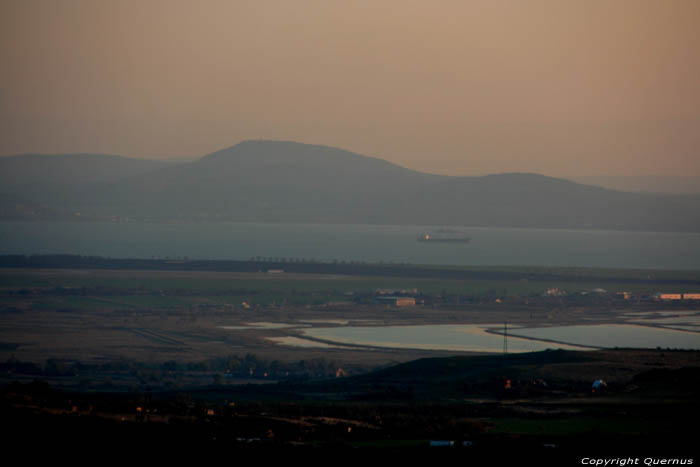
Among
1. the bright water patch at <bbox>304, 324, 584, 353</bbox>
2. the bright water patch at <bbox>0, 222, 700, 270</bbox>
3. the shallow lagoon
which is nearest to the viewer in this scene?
the bright water patch at <bbox>304, 324, 584, 353</bbox>

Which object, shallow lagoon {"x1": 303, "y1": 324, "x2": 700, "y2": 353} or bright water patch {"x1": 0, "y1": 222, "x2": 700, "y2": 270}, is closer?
shallow lagoon {"x1": 303, "y1": 324, "x2": 700, "y2": 353}

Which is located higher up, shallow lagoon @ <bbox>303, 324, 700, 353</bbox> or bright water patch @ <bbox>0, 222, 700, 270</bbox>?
bright water patch @ <bbox>0, 222, 700, 270</bbox>

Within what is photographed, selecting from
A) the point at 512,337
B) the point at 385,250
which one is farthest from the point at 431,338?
the point at 385,250

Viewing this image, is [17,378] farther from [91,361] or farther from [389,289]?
[389,289]

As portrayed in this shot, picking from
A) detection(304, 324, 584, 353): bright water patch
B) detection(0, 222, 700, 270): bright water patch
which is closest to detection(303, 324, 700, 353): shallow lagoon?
detection(304, 324, 584, 353): bright water patch

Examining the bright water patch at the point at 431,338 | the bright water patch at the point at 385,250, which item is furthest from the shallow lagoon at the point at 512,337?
the bright water patch at the point at 385,250

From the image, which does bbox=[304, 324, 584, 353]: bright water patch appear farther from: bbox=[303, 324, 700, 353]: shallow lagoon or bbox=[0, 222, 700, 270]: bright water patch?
bbox=[0, 222, 700, 270]: bright water patch

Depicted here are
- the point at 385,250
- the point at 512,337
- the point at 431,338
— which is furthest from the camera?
the point at 385,250

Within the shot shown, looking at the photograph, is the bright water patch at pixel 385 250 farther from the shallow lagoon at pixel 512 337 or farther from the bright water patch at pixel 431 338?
the bright water patch at pixel 431 338

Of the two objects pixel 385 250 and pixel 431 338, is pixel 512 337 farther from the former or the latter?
pixel 385 250

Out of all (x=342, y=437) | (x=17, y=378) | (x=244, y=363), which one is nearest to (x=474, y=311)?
(x=244, y=363)

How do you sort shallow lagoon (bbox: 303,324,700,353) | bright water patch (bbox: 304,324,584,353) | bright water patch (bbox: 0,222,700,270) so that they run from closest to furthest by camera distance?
1. bright water patch (bbox: 304,324,584,353)
2. shallow lagoon (bbox: 303,324,700,353)
3. bright water patch (bbox: 0,222,700,270)

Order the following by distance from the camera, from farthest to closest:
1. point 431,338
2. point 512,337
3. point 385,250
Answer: point 385,250 → point 512,337 → point 431,338

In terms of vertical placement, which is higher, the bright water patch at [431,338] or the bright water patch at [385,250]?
the bright water patch at [385,250]
